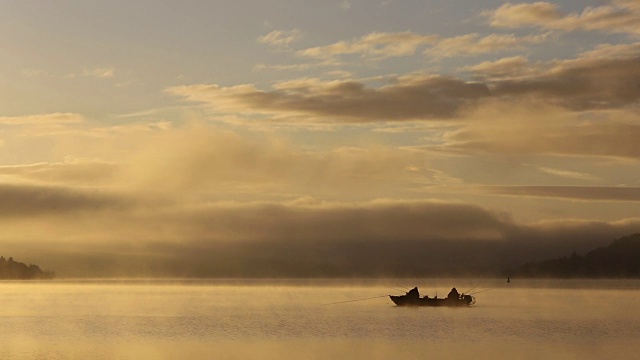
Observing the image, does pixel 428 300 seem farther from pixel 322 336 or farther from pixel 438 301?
pixel 322 336

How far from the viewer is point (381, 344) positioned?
9269cm

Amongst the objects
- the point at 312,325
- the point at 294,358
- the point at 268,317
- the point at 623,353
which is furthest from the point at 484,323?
the point at 294,358

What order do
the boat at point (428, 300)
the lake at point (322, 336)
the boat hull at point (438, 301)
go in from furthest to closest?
the boat hull at point (438, 301) → the boat at point (428, 300) → the lake at point (322, 336)

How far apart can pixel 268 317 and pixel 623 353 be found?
234 ft

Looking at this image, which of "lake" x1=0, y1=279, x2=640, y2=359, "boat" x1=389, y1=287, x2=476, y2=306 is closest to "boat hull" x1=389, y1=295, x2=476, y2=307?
"boat" x1=389, y1=287, x2=476, y2=306

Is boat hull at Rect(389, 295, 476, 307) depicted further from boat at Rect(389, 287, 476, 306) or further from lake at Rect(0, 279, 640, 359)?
lake at Rect(0, 279, 640, 359)

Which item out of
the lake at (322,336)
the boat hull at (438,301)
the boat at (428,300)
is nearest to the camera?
the lake at (322,336)

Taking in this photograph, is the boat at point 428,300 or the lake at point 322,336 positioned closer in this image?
the lake at point 322,336

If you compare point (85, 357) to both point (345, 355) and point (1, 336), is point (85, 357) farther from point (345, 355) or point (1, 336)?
point (1, 336)

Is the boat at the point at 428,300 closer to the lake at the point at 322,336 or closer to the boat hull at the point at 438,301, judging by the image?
the boat hull at the point at 438,301

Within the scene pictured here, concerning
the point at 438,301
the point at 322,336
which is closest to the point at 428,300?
the point at 438,301

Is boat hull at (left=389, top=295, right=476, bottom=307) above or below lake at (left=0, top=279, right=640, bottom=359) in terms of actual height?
above

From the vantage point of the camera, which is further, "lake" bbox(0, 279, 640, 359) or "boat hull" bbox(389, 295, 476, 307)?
"boat hull" bbox(389, 295, 476, 307)

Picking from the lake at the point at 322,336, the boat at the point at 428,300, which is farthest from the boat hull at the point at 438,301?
the lake at the point at 322,336
